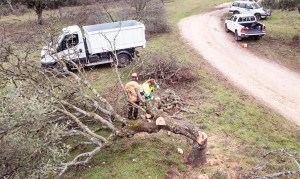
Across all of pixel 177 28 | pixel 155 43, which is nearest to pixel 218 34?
pixel 177 28

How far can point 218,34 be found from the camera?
19.8 meters

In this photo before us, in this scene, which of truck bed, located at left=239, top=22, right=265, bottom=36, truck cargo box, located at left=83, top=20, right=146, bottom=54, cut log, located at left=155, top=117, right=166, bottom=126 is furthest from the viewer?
truck bed, located at left=239, top=22, right=265, bottom=36

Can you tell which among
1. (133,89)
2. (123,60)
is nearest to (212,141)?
(133,89)

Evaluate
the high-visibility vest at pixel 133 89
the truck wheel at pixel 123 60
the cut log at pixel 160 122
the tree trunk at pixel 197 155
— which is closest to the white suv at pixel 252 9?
the truck wheel at pixel 123 60

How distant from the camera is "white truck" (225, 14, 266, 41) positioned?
17.2 m

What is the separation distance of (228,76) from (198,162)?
714 cm

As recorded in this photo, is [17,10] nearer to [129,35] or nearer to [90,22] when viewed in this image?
[90,22]

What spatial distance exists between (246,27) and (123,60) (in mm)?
9349

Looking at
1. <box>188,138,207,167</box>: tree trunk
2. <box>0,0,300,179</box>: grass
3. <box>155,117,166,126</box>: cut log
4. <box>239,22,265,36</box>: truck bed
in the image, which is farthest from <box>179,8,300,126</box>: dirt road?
<box>155,117,166,126</box>: cut log

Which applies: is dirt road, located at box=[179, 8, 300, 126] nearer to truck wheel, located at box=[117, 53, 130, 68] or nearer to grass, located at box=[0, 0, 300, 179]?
grass, located at box=[0, 0, 300, 179]

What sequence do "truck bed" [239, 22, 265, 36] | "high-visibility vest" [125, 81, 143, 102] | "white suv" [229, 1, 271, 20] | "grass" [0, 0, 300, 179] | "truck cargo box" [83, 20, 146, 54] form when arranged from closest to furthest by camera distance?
"grass" [0, 0, 300, 179]
"high-visibility vest" [125, 81, 143, 102]
"truck cargo box" [83, 20, 146, 54]
"truck bed" [239, 22, 265, 36]
"white suv" [229, 1, 271, 20]

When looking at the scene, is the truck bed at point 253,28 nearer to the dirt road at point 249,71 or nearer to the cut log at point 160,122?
the dirt road at point 249,71

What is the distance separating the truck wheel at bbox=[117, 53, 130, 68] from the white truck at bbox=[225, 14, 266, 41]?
27.6ft

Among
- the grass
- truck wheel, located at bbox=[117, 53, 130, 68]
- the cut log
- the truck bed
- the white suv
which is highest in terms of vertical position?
the white suv
